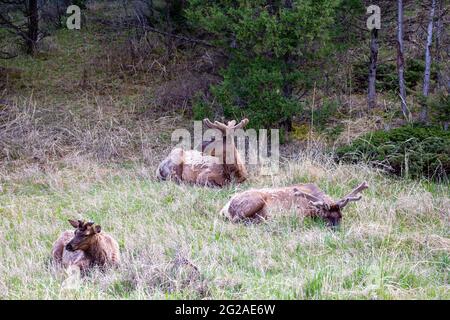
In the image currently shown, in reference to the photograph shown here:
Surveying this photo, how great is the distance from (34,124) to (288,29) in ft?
18.6

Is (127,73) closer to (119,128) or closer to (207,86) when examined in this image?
(207,86)

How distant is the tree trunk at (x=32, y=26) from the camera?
59.1ft

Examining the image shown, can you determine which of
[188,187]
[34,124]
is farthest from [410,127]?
[34,124]

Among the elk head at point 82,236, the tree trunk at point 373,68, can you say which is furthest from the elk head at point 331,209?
the tree trunk at point 373,68

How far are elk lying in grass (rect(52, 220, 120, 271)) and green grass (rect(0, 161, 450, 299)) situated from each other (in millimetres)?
149

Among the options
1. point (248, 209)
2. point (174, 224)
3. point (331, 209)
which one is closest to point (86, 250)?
point (174, 224)

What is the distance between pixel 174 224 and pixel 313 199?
1.72 metres

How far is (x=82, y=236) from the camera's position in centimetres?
593

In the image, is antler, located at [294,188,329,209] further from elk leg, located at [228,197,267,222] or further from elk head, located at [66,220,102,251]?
elk head, located at [66,220,102,251]

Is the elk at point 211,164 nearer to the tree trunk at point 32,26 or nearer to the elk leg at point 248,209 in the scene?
the elk leg at point 248,209

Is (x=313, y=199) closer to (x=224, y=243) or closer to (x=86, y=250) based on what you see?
(x=224, y=243)

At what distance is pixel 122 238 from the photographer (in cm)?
711

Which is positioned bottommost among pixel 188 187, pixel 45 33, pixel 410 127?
pixel 188 187

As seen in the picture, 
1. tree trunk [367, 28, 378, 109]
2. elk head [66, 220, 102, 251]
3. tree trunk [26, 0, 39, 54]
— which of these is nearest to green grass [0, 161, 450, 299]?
elk head [66, 220, 102, 251]
